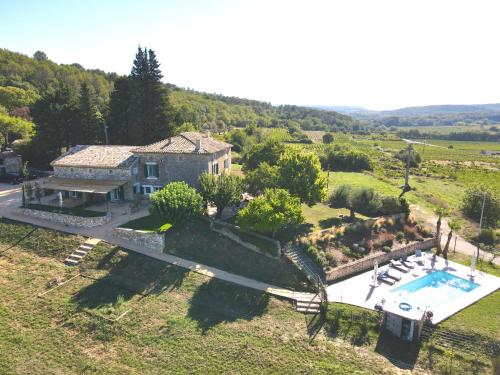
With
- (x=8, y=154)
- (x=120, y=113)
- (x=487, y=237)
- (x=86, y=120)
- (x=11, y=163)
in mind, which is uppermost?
(x=120, y=113)

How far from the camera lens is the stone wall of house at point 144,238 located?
3181cm

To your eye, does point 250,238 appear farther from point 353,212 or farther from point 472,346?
point 472,346

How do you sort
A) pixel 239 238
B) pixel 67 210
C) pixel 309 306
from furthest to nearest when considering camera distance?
1. pixel 67 210
2. pixel 239 238
3. pixel 309 306

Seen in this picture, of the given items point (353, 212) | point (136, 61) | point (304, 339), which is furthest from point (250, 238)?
point (136, 61)

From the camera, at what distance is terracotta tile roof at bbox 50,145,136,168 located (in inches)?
1580

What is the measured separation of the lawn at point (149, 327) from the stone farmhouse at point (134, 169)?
37.1ft

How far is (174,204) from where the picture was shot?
31.2 meters

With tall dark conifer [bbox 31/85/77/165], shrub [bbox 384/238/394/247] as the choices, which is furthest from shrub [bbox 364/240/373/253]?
tall dark conifer [bbox 31/85/77/165]

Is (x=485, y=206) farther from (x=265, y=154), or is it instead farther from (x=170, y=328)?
(x=170, y=328)

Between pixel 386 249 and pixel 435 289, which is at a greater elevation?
pixel 386 249

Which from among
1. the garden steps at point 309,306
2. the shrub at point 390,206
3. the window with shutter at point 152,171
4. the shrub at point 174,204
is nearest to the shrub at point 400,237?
the shrub at point 390,206

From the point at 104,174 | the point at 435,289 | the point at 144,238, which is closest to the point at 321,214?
the point at 435,289

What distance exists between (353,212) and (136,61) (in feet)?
122

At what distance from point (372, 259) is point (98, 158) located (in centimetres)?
3100
